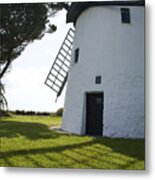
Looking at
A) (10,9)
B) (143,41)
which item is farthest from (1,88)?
(143,41)

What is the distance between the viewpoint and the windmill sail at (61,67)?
3992 millimetres

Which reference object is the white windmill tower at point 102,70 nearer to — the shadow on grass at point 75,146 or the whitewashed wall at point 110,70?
the whitewashed wall at point 110,70

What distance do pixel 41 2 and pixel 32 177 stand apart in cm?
149

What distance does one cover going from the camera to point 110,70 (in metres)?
4.42

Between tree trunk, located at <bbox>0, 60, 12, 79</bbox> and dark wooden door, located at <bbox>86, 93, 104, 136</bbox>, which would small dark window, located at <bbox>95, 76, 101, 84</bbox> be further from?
tree trunk, located at <bbox>0, 60, 12, 79</bbox>

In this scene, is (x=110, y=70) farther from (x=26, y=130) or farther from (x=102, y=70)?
(x=26, y=130)

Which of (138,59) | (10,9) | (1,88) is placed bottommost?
(1,88)

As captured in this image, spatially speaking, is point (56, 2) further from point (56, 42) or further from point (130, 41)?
point (130, 41)

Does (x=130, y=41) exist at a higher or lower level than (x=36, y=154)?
higher

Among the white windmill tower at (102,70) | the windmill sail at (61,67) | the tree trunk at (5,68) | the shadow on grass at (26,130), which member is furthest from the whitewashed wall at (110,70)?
the tree trunk at (5,68)

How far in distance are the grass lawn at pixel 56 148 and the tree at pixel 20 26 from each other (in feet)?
1.78

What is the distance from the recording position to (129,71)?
13.9ft

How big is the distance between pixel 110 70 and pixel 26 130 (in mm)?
1070

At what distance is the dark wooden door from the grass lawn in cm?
27
